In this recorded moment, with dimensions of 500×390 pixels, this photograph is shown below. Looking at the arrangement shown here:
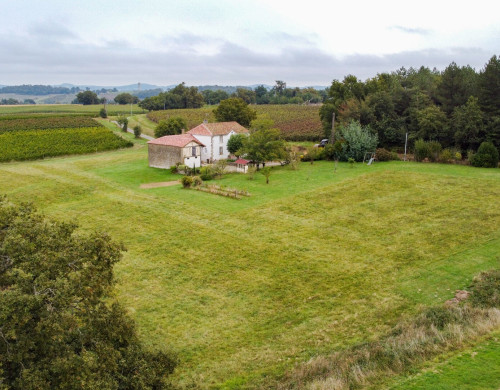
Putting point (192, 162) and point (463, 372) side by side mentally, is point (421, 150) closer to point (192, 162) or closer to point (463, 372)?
point (192, 162)

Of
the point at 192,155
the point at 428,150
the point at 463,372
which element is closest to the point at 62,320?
the point at 463,372

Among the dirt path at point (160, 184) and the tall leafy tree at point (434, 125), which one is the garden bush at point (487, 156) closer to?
the tall leafy tree at point (434, 125)

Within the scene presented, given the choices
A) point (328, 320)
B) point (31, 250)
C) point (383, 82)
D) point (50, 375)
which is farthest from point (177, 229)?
point (383, 82)

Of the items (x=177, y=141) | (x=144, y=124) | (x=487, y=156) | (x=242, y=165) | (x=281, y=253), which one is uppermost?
A: (x=144, y=124)

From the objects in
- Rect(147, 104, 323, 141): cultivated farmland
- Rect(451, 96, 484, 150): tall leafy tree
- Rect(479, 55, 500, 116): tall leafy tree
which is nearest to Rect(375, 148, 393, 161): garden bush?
Rect(451, 96, 484, 150): tall leafy tree

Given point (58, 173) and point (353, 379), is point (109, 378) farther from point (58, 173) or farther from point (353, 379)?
point (58, 173)

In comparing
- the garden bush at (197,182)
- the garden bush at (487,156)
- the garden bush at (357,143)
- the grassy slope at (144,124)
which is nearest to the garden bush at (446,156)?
the garden bush at (487,156)
